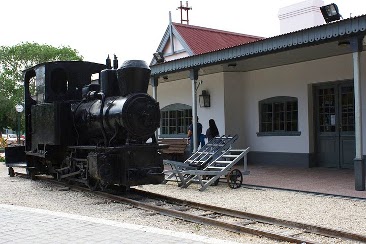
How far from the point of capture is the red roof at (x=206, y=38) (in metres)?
18.8

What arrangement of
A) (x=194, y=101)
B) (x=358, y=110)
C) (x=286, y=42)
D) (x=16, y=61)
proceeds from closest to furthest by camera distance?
(x=358, y=110) → (x=286, y=42) → (x=194, y=101) → (x=16, y=61)

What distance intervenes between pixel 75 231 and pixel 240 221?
2.29 m

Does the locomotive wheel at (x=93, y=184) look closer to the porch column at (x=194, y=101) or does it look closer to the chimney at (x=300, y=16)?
the porch column at (x=194, y=101)

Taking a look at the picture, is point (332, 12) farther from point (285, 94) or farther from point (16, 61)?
point (16, 61)

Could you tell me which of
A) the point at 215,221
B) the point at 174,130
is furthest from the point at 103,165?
the point at 174,130

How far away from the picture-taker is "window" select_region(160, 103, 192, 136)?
16.8 meters

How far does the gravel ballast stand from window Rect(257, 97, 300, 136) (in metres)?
4.03

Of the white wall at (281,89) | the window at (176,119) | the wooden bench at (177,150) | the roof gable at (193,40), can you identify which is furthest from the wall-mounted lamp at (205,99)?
the roof gable at (193,40)

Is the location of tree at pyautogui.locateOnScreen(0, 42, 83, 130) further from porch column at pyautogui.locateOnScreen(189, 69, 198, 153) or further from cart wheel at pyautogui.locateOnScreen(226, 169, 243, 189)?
A: cart wheel at pyautogui.locateOnScreen(226, 169, 243, 189)

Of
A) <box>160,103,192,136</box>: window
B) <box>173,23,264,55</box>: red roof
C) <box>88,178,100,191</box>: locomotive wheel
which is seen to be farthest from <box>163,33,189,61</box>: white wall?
<box>88,178,100,191</box>: locomotive wheel

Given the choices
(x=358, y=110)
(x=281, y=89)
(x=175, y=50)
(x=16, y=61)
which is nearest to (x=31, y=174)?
(x=281, y=89)

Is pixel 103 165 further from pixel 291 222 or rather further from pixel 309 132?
pixel 309 132

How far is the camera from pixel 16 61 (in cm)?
3688

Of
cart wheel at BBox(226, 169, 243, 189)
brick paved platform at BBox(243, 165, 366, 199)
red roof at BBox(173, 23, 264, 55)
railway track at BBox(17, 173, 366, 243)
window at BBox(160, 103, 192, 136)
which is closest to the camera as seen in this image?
railway track at BBox(17, 173, 366, 243)
